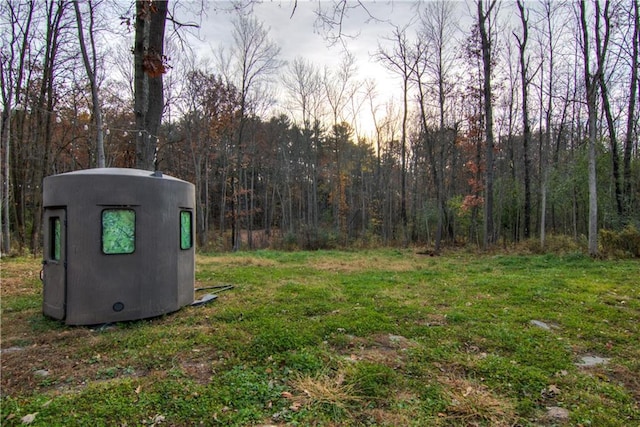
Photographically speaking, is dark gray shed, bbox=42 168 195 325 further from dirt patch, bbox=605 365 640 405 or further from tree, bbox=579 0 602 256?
tree, bbox=579 0 602 256

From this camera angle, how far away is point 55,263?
4.07 metres

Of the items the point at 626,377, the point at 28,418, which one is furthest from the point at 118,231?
the point at 626,377

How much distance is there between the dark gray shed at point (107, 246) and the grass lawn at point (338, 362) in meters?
0.25

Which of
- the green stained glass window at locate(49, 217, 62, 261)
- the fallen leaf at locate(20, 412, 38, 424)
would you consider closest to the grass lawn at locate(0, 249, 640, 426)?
the fallen leaf at locate(20, 412, 38, 424)

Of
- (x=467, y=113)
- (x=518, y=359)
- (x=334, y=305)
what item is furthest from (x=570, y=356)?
(x=467, y=113)

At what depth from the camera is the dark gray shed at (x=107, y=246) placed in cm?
389

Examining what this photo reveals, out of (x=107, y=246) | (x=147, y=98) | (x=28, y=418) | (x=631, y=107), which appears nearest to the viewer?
(x=28, y=418)

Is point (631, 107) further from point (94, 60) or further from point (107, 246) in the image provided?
point (94, 60)

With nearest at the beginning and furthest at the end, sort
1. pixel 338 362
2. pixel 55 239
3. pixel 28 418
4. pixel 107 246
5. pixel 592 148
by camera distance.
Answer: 1. pixel 28 418
2. pixel 338 362
3. pixel 107 246
4. pixel 55 239
5. pixel 592 148

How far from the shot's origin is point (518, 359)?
308 cm

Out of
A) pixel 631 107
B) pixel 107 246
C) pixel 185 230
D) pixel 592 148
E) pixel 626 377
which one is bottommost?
pixel 626 377

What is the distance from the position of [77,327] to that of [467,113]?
17.7 metres

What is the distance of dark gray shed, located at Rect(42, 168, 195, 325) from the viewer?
3.89 m

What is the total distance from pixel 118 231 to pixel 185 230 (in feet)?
3.01
